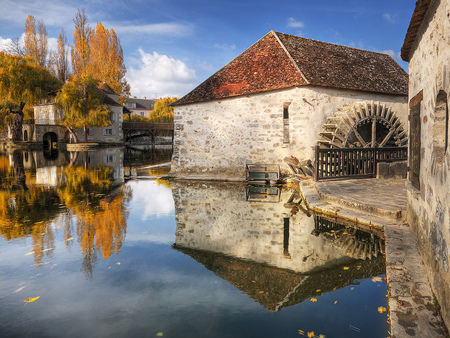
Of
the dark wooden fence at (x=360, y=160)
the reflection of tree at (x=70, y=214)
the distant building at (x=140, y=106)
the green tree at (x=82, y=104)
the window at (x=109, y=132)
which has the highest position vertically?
the distant building at (x=140, y=106)

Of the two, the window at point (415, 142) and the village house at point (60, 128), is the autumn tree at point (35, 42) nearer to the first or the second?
the village house at point (60, 128)

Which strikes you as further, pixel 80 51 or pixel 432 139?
pixel 80 51

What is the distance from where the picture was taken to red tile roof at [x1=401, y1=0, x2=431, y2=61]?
3.95 meters

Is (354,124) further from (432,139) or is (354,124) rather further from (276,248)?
(432,139)

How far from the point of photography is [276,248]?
550 cm

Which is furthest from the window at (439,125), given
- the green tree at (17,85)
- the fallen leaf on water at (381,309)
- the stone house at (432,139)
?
the green tree at (17,85)

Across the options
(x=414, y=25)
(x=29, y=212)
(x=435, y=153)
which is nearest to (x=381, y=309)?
(x=435, y=153)

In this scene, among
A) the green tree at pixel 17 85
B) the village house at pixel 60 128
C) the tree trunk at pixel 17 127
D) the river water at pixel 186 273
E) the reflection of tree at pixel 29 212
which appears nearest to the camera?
the river water at pixel 186 273

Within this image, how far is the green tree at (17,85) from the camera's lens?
32531 millimetres

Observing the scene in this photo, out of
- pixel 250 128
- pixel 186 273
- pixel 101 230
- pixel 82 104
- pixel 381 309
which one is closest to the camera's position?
pixel 381 309

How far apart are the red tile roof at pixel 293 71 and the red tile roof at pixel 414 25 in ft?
22.1

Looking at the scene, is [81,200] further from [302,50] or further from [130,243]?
[302,50]

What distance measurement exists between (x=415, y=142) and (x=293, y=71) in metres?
8.74

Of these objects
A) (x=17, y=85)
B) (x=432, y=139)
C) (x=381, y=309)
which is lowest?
(x=381, y=309)
